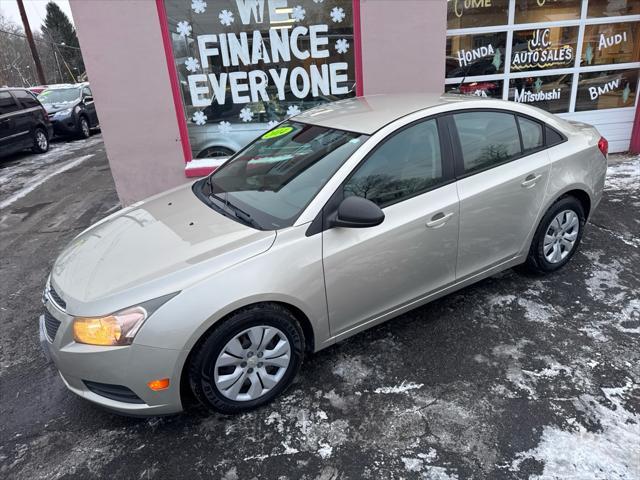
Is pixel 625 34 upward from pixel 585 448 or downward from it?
upward

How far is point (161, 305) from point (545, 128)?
3.09 meters

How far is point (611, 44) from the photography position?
7281mm

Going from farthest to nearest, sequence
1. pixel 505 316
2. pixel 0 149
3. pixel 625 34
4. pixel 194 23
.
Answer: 1. pixel 0 149
2. pixel 625 34
3. pixel 194 23
4. pixel 505 316

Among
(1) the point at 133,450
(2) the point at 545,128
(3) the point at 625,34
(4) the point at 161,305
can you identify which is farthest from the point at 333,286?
(3) the point at 625,34

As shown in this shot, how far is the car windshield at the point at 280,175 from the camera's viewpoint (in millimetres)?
2828

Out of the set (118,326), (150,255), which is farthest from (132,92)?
(118,326)

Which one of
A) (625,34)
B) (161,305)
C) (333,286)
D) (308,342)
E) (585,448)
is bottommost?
(585,448)

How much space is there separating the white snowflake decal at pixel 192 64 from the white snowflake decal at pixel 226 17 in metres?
0.59

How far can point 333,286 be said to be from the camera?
275 cm

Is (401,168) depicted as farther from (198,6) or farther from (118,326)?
(198,6)

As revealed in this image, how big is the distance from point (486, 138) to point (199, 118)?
4164 mm

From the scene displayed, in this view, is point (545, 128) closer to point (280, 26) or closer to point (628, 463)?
point (628, 463)

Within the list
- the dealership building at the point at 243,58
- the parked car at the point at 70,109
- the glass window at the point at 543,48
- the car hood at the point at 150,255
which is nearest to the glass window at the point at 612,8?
the dealership building at the point at 243,58

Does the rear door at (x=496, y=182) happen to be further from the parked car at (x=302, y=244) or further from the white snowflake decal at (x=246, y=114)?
the white snowflake decal at (x=246, y=114)
